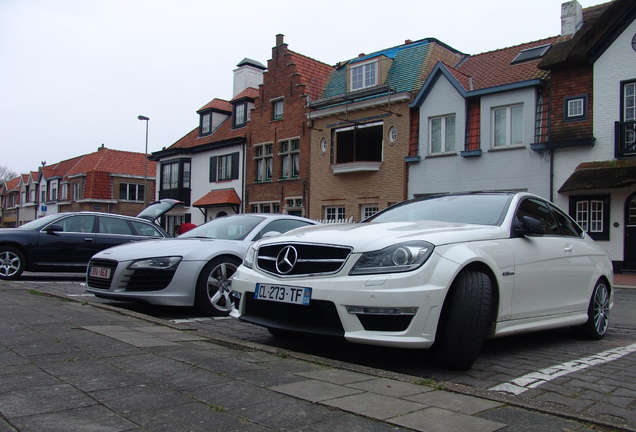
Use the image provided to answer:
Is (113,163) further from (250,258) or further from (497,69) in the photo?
(250,258)

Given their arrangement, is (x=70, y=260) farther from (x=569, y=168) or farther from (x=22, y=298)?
(x=569, y=168)

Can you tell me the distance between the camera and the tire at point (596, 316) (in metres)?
6.11

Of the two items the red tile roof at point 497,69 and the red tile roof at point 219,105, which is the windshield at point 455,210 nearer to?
the red tile roof at point 497,69

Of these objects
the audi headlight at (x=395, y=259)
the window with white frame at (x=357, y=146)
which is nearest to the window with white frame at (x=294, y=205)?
the window with white frame at (x=357, y=146)

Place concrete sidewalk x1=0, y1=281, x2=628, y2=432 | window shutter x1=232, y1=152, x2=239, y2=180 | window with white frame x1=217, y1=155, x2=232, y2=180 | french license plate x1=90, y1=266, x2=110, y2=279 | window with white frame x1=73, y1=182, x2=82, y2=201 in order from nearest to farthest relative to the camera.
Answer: concrete sidewalk x1=0, y1=281, x2=628, y2=432 < french license plate x1=90, y1=266, x2=110, y2=279 < window shutter x1=232, y1=152, x2=239, y2=180 < window with white frame x1=217, y1=155, x2=232, y2=180 < window with white frame x1=73, y1=182, x2=82, y2=201

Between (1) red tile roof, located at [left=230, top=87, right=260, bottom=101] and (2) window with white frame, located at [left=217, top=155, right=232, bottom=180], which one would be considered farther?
(1) red tile roof, located at [left=230, top=87, right=260, bottom=101]

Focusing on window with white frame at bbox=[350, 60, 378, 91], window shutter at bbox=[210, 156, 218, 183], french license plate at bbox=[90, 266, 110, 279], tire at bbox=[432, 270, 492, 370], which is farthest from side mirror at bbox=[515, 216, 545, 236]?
window shutter at bbox=[210, 156, 218, 183]

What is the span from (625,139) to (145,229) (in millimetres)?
14893

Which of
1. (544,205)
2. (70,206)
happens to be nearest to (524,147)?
(544,205)

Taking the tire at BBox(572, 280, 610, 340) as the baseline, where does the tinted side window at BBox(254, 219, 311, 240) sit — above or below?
above

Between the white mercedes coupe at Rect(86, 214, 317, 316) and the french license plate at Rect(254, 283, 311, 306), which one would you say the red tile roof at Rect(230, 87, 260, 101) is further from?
the french license plate at Rect(254, 283, 311, 306)

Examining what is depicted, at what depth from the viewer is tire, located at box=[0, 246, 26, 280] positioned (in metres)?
11.5

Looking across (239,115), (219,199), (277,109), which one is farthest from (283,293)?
(239,115)

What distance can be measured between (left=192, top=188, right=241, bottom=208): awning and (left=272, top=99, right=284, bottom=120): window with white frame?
512cm
